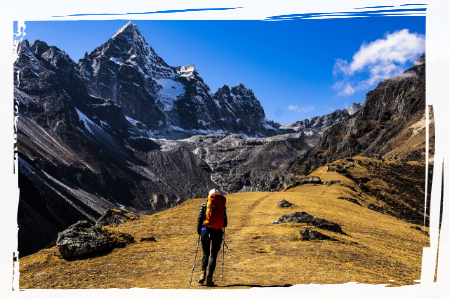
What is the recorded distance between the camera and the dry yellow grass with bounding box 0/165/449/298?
8922 millimetres

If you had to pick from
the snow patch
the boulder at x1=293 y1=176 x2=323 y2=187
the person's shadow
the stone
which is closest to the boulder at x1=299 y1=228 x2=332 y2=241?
the person's shadow

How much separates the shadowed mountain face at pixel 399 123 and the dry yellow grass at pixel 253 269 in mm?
77309

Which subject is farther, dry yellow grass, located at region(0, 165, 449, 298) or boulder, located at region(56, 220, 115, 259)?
boulder, located at region(56, 220, 115, 259)

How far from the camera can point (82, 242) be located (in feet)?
40.7

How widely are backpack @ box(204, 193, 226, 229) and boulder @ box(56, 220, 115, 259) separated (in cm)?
516

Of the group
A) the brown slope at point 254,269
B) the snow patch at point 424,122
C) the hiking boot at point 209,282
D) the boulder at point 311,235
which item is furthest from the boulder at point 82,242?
the snow patch at point 424,122

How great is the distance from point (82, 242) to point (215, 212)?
19.4ft

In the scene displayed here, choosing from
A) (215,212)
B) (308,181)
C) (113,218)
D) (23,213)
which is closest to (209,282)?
(215,212)

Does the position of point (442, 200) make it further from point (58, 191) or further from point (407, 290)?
point (58, 191)

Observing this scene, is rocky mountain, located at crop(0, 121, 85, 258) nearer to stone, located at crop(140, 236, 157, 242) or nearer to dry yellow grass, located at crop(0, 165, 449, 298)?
stone, located at crop(140, 236, 157, 242)

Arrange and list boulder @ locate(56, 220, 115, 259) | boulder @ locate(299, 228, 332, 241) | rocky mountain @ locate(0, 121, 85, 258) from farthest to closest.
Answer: rocky mountain @ locate(0, 121, 85, 258), boulder @ locate(299, 228, 332, 241), boulder @ locate(56, 220, 115, 259)

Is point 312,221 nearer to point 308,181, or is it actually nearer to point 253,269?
point 253,269

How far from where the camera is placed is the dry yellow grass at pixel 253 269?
8922 millimetres

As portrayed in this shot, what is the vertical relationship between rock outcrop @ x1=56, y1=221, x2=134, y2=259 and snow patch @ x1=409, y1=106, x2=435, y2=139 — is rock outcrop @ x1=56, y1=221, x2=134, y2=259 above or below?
A: below
